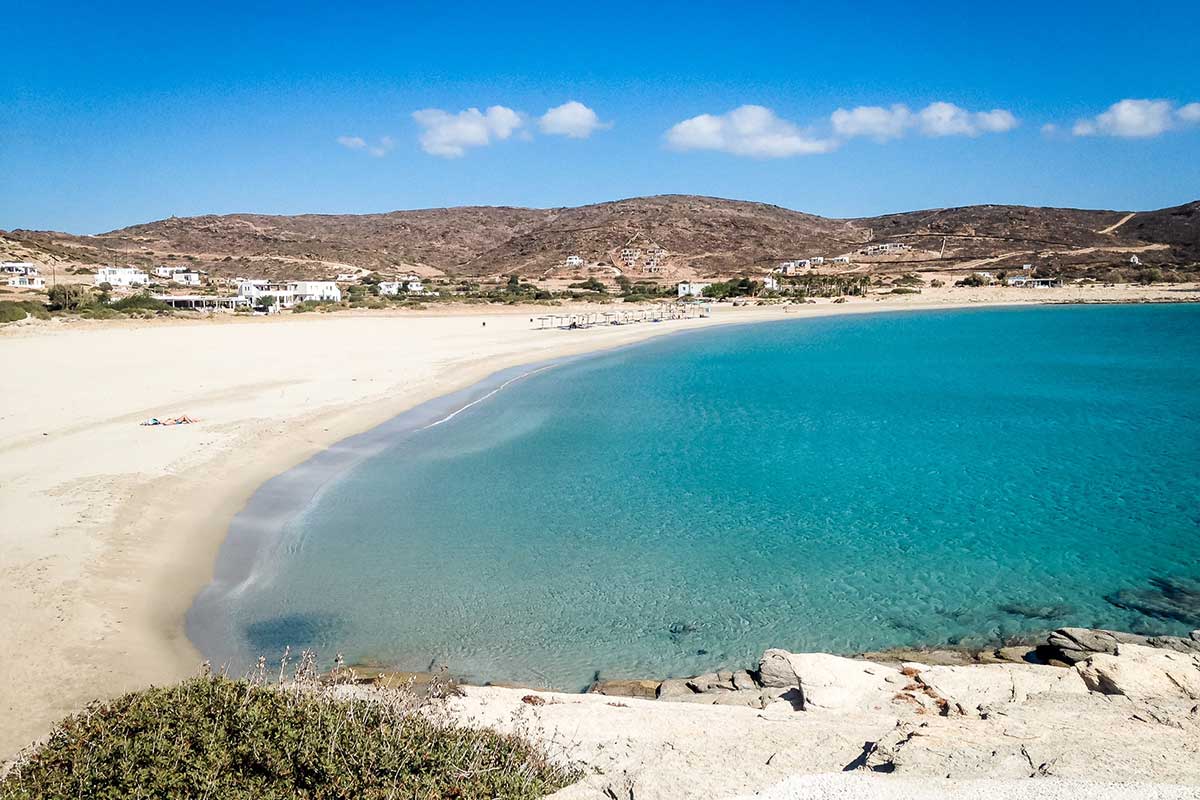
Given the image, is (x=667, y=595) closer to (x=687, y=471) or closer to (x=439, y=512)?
(x=439, y=512)

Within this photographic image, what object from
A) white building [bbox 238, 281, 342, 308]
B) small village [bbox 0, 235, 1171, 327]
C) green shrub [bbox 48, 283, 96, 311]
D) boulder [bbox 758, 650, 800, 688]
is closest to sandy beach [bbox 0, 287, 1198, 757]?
boulder [bbox 758, 650, 800, 688]

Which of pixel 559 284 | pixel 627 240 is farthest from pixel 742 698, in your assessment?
pixel 627 240

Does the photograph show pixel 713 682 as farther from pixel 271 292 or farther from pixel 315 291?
pixel 315 291

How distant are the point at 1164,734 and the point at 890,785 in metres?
2.54

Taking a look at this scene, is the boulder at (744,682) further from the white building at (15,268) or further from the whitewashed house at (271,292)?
the white building at (15,268)

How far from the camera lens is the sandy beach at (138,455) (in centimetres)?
901

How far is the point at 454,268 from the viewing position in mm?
120875

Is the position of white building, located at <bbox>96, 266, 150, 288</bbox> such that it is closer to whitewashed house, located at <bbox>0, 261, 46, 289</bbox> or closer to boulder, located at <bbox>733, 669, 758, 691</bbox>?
whitewashed house, located at <bbox>0, 261, 46, 289</bbox>

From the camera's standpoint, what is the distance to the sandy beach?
901 cm

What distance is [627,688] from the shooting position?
8758 millimetres

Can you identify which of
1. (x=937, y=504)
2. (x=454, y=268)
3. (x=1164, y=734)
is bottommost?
(x=937, y=504)

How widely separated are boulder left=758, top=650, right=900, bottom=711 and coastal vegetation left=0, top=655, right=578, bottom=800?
9.93 ft

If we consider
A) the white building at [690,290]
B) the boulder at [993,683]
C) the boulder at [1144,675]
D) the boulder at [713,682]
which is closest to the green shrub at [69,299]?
the boulder at [713,682]

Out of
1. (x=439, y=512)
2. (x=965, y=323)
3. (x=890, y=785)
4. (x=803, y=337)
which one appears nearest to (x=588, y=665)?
(x=890, y=785)
